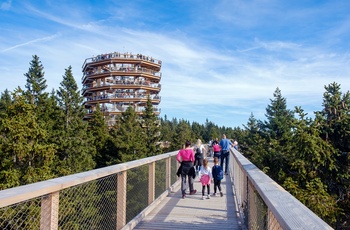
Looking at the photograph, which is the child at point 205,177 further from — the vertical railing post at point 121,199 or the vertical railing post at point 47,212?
the vertical railing post at point 47,212

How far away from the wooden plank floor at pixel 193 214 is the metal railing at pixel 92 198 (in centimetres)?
26

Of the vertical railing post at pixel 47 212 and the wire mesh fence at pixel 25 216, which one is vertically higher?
the vertical railing post at pixel 47 212

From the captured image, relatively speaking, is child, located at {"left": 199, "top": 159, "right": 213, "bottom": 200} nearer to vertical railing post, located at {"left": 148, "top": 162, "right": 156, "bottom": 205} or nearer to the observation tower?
vertical railing post, located at {"left": 148, "top": 162, "right": 156, "bottom": 205}

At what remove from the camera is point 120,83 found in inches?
2591

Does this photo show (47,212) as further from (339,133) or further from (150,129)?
(150,129)

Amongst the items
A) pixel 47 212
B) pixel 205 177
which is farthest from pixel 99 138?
pixel 47 212

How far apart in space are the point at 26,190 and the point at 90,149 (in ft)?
129

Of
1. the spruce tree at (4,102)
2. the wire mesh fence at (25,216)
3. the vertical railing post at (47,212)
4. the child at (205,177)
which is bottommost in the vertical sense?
the child at (205,177)

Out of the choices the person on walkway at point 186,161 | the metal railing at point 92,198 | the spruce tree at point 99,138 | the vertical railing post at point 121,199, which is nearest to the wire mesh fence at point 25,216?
the metal railing at point 92,198

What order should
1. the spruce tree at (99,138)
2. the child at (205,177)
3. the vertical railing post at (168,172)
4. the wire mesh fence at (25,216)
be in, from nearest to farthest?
the wire mesh fence at (25,216), the child at (205,177), the vertical railing post at (168,172), the spruce tree at (99,138)

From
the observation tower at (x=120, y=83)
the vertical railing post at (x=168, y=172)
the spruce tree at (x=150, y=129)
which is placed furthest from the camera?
the observation tower at (x=120, y=83)

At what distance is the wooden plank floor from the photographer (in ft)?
19.1

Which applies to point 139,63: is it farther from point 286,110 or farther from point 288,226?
point 288,226

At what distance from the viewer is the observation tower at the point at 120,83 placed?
6512cm
